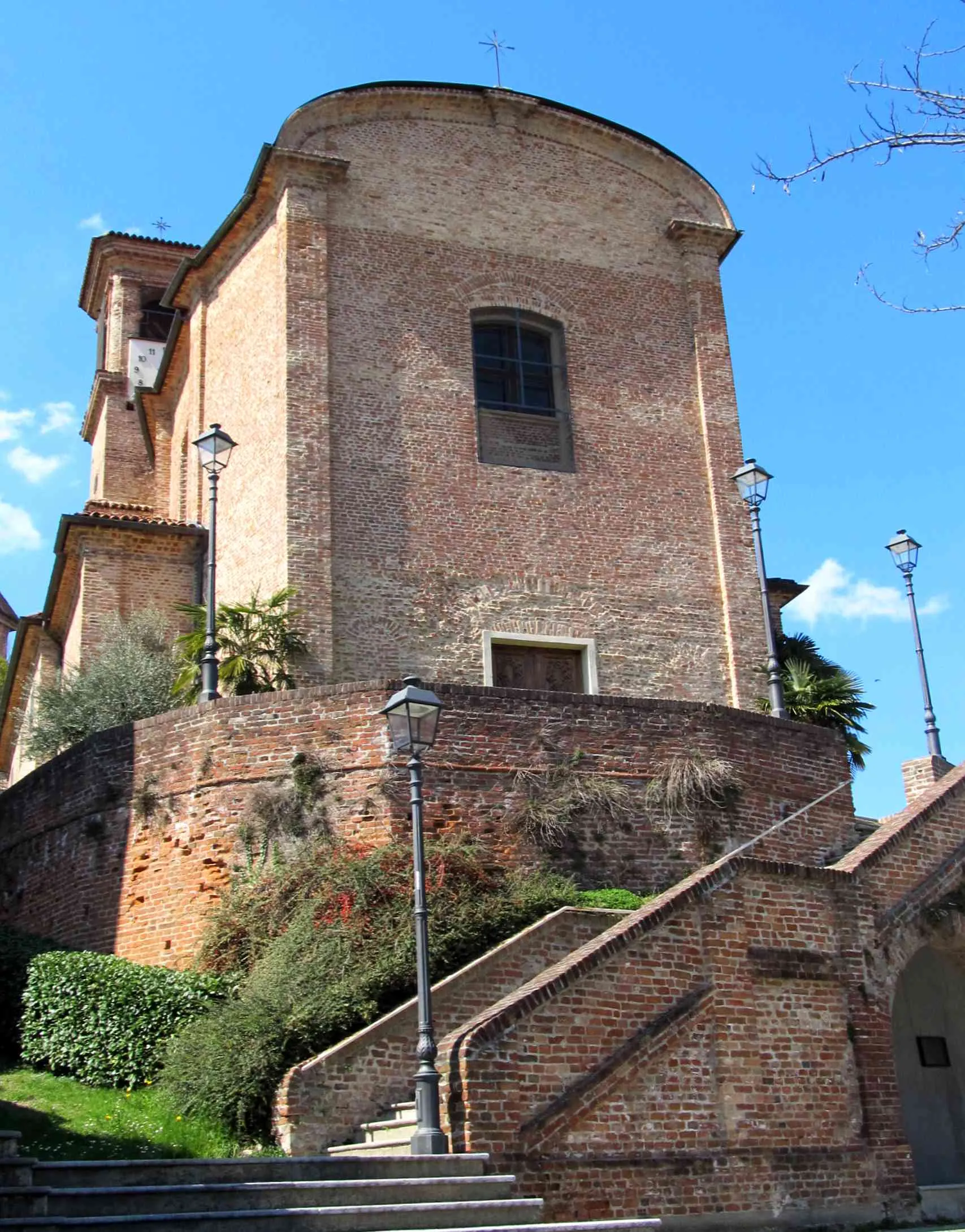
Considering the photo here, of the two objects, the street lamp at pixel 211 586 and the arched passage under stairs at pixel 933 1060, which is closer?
the arched passage under stairs at pixel 933 1060

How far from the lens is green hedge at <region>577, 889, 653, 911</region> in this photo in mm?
14281

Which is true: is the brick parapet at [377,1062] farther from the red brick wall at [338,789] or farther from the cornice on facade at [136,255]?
the cornice on facade at [136,255]

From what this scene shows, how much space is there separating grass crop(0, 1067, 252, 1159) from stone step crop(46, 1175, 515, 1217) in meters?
1.59

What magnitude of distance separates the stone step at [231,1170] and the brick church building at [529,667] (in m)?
0.51

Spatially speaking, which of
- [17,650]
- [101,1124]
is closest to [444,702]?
[101,1124]

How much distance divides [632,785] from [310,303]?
29.8ft

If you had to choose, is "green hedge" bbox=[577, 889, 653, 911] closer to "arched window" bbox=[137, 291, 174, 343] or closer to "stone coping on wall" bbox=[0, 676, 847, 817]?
"stone coping on wall" bbox=[0, 676, 847, 817]

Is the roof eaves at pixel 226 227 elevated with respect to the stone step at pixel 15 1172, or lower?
elevated

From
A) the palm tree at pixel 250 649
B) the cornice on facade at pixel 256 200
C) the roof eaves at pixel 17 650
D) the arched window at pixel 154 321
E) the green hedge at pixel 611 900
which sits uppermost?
the arched window at pixel 154 321

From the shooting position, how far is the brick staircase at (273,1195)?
8328mm

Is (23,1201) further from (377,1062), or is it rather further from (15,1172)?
(377,1062)

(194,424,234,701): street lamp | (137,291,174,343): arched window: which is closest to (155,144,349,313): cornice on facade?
(194,424,234,701): street lamp

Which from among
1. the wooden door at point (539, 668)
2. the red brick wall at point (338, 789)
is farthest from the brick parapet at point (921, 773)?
the wooden door at point (539, 668)

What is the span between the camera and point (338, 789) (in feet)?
50.0
